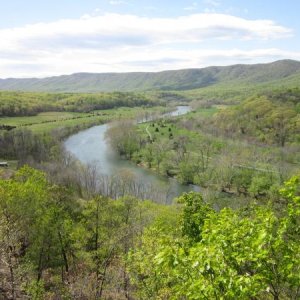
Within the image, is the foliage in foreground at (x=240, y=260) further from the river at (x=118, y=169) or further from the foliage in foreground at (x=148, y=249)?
→ the river at (x=118, y=169)

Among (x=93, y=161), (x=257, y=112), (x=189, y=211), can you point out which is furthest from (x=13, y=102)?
(x=189, y=211)

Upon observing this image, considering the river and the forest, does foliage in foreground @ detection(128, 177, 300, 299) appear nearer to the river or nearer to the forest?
the forest

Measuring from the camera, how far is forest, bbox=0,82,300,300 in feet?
30.4

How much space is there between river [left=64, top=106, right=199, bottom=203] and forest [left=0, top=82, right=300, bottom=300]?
165cm

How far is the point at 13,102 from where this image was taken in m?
176

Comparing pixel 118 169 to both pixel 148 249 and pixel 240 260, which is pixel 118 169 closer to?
pixel 148 249

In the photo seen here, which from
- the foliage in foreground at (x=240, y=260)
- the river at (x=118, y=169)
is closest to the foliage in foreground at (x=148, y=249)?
the foliage in foreground at (x=240, y=260)

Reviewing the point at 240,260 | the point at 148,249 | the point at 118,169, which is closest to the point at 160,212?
the point at 148,249

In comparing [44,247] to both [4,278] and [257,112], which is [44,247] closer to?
[4,278]

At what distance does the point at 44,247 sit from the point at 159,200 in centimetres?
4168

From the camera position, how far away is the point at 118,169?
9519 centimetres

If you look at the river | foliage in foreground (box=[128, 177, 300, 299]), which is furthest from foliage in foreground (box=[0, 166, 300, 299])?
the river

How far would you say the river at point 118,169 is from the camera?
76375 mm

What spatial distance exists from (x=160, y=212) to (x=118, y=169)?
5512 centimetres
